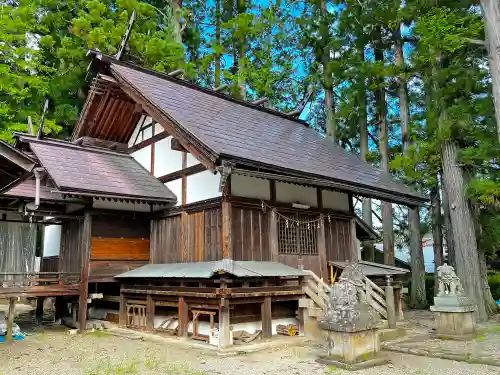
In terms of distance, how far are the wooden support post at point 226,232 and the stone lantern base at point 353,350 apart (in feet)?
10.8

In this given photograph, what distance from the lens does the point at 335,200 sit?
515 inches

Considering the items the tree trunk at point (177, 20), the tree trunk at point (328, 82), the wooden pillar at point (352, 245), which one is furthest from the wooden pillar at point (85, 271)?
the tree trunk at point (177, 20)

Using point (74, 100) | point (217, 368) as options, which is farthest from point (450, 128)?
point (74, 100)

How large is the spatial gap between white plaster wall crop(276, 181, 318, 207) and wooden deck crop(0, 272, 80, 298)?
5.95 metres

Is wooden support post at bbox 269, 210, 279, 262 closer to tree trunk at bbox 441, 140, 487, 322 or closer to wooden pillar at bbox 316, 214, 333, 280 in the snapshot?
wooden pillar at bbox 316, 214, 333, 280

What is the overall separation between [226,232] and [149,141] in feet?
16.6

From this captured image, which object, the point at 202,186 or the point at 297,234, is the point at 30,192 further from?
the point at 297,234

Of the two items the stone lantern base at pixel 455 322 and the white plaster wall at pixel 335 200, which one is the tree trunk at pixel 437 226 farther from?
the stone lantern base at pixel 455 322

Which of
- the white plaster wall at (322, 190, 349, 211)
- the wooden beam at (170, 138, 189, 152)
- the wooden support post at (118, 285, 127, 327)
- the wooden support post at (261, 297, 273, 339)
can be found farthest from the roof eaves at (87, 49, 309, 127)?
the wooden support post at (261, 297, 273, 339)

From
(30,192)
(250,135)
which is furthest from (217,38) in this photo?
(30,192)

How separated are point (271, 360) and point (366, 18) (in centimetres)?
1676

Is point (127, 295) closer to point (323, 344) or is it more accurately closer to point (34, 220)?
point (34, 220)

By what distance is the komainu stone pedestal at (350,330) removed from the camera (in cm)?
685

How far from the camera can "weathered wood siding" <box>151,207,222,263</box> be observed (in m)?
10.2
